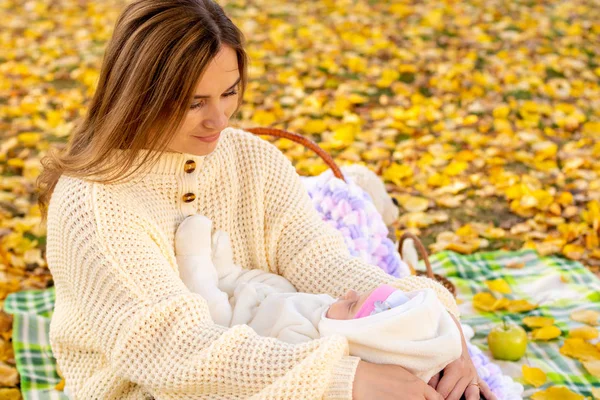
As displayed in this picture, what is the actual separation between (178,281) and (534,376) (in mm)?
1564

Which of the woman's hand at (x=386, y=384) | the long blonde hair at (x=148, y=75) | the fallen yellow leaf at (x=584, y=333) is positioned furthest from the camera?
the fallen yellow leaf at (x=584, y=333)

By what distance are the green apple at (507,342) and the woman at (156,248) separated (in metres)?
0.73

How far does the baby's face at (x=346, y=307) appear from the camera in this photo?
6.44 ft

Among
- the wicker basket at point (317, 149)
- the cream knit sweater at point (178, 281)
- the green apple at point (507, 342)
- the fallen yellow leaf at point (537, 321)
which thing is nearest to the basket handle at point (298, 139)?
the wicker basket at point (317, 149)

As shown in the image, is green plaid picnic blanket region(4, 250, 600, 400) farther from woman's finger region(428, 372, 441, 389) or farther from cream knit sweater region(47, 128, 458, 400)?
woman's finger region(428, 372, 441, 389)

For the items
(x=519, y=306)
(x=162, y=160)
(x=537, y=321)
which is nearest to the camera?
(x=162, y=160)

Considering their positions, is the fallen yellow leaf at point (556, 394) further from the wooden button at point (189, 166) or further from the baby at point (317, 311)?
the wooden button at point (189, 166)

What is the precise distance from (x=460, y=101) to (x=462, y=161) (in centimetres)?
95

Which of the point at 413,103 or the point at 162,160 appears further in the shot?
the point at 413,103

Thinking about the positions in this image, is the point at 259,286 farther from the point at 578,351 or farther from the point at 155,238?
the point at 578,351

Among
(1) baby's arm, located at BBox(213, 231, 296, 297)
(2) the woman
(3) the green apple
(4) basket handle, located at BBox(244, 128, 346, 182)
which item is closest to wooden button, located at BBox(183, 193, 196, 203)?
(2) the woman

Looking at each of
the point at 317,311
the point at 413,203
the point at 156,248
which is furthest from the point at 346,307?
the point at 413,203

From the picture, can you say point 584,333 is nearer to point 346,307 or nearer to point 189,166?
point 346,307

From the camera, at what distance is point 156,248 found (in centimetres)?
207
